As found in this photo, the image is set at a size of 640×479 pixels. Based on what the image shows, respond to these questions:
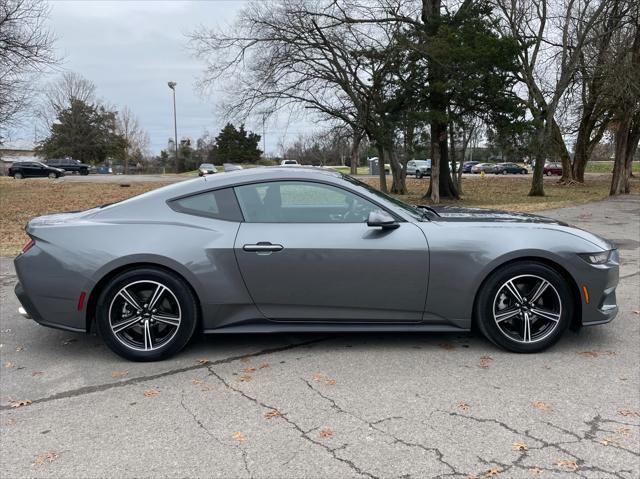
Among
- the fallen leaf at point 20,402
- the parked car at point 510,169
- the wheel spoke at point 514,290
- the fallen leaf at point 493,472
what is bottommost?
the fallen leaf at point 20,402

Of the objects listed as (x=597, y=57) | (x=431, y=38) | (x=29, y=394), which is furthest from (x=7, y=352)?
(x=597, y=57)

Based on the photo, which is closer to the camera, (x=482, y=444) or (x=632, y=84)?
(x=482, y=444)

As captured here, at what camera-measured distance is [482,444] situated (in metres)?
2.86

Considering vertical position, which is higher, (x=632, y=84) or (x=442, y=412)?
(x=632, y=84)

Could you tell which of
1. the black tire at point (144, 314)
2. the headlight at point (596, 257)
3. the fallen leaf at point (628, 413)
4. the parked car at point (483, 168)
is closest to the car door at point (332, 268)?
the black tire at point (144, 314)

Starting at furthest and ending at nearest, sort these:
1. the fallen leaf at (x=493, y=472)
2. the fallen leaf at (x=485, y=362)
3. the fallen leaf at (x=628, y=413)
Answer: the fallen leaf at (x=485, y=362), the fallen leaf at (x=628, y=413), the fallen leaf at (x=493, y=472)

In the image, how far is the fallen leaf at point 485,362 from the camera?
391 centimetres

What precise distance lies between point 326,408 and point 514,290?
1778 mm

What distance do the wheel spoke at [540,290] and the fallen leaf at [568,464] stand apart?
1.58 metres

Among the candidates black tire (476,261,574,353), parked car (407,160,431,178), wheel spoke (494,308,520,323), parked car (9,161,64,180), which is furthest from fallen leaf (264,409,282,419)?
parked car (9,161,64,180)

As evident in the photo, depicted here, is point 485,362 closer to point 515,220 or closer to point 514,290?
point 514,290

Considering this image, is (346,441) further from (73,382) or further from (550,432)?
(73,382)

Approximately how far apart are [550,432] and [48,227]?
3.82 meters

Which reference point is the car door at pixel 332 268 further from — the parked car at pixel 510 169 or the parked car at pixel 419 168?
the parked car at pixel 510 169
